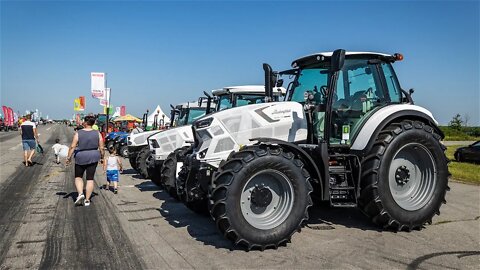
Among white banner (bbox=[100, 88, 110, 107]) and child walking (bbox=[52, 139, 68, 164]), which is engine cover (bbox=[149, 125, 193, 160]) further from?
white banner (bbox=[100, 88, 110, 107])

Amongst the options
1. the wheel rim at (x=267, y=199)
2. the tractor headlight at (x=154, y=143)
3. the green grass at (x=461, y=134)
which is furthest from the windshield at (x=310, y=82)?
the green grass at (x=461, y=134)

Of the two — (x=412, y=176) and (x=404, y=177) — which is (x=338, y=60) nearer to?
(x=404, y=177)

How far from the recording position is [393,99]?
6.46 m

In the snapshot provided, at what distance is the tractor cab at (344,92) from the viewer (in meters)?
5.97

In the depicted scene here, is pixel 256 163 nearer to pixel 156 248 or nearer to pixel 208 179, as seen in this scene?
pixel 208 179

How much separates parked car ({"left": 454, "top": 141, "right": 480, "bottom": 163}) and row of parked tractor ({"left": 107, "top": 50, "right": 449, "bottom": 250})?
15541 mm

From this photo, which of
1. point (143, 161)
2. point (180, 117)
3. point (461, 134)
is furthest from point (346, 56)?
point (461, 134)

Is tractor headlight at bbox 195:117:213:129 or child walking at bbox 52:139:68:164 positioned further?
child walking at bbox 52:139:68:164

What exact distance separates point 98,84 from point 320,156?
67.1ft

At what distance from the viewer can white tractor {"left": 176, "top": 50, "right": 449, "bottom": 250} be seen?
4.86m

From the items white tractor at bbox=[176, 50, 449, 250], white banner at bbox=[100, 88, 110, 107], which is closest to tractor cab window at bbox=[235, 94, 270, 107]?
white tractor at bbox=[176, 50, 449, 250]

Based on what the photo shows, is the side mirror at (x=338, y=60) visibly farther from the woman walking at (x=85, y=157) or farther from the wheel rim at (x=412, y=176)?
the woman walking at (x=85, y=157)

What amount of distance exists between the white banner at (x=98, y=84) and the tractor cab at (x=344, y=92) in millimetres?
19080

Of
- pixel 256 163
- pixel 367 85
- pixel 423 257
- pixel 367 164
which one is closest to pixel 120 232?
pixel 256 163
